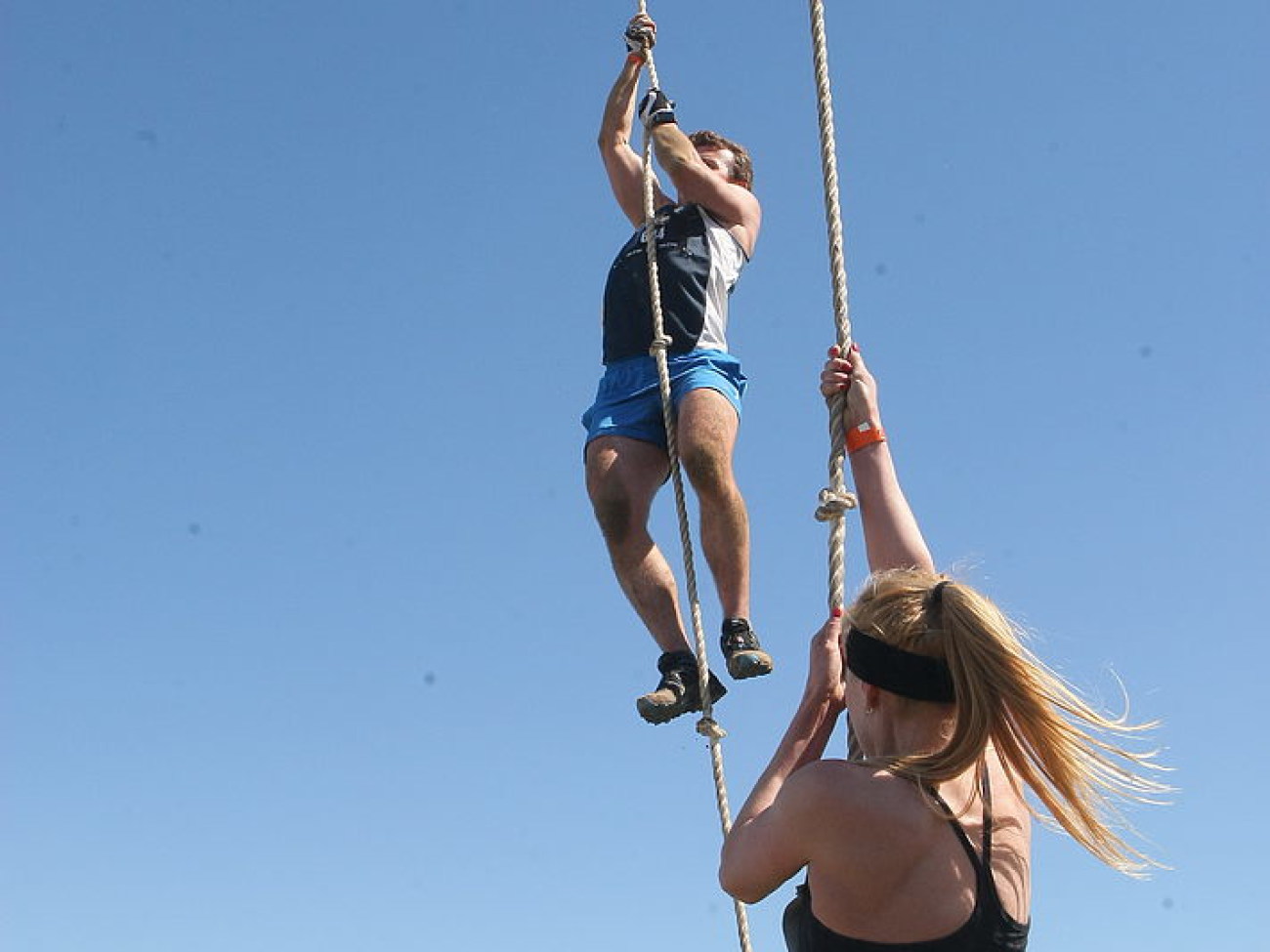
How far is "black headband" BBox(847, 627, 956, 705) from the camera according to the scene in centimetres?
289

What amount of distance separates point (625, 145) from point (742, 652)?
7.55ft

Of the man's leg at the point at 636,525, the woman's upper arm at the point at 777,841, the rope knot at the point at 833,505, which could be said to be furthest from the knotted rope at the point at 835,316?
the man's leg at the point at 636,525

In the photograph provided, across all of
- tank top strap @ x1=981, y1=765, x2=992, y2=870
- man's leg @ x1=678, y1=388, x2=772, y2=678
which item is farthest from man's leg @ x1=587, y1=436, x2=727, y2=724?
tank top strap @ x1=981, y1=765, x2=992, y2=870

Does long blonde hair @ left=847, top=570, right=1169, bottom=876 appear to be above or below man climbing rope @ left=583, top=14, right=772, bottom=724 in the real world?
below

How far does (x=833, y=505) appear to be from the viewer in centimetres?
388

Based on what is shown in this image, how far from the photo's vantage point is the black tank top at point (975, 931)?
2.76m

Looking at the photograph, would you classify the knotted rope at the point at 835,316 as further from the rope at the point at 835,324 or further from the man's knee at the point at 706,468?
the man's knee at the point at 706,468

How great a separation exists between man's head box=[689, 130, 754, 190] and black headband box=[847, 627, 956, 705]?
3569 millimetres

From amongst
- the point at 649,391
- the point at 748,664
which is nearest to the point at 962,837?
the point at 748,664

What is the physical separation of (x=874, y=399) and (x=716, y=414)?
1593 millimetres

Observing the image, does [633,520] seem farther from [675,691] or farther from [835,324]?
[835,324]

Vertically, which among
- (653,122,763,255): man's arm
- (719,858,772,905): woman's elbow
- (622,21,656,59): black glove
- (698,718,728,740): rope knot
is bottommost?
(719,858,772,905): woman's elbow

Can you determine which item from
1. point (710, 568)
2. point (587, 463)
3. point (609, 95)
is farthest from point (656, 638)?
point (609, 95)

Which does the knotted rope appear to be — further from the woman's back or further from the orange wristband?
the woman's back
